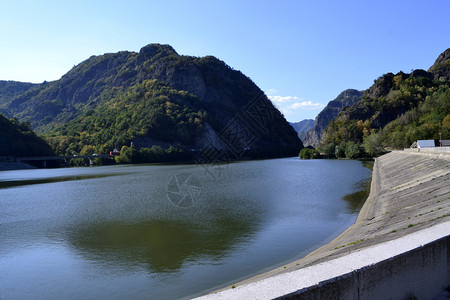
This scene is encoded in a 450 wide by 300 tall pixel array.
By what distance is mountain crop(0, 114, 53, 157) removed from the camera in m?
108

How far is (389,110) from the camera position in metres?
149

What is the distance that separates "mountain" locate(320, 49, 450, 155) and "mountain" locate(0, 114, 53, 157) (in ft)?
329

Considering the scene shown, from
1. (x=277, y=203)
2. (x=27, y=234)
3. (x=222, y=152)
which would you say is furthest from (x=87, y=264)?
(x=222, y=152)

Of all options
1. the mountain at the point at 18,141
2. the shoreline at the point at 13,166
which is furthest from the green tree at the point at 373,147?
the mountain at the point at 18,141

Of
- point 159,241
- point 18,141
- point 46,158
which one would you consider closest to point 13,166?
point 46,158

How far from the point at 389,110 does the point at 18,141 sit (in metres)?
146

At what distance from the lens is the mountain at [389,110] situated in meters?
111

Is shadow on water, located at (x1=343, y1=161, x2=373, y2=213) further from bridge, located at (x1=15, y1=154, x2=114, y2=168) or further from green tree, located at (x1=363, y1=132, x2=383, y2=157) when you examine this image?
bridge, located at (x1=15, y1=154, x2=114, y2=168)

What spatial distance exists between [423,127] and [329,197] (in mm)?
66921

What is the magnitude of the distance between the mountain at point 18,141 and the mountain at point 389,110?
3950 inches

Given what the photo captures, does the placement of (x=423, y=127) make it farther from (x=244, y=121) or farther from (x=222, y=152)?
(x=244, y=121)

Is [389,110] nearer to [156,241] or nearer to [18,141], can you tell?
[18,141]

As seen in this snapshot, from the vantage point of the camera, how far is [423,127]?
82750 millimetres

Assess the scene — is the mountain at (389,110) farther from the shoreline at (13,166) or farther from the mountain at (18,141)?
the mountain at (18,141)
